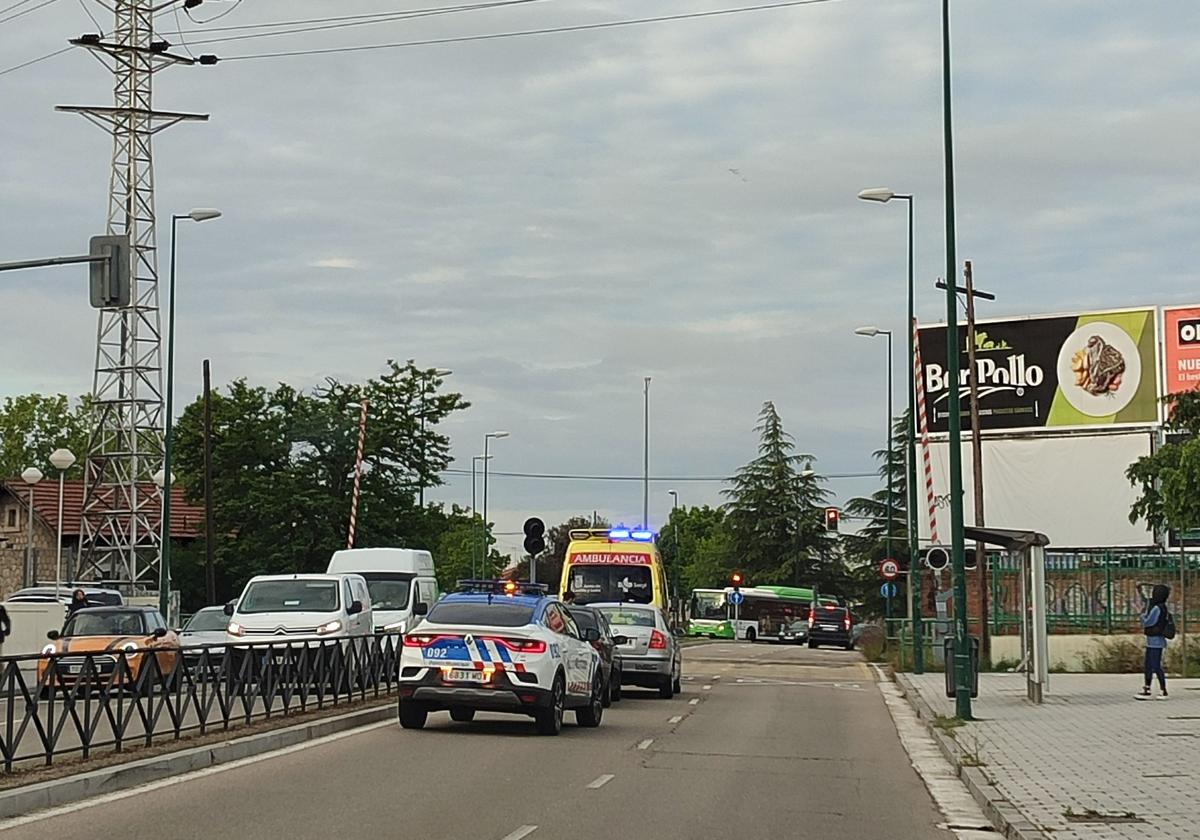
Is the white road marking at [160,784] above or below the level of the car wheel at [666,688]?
above

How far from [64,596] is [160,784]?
26.8 meters

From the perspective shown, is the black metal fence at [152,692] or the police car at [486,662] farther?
the police car at [486,662]

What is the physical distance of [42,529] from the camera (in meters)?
68.3

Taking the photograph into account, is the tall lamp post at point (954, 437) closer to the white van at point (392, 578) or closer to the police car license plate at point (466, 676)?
the police car license plate at point (466, 676)

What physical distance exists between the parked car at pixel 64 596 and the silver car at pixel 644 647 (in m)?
10.7

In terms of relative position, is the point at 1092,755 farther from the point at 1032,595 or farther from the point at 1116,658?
the point at 1116,658

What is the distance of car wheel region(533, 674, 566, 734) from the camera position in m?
19.5

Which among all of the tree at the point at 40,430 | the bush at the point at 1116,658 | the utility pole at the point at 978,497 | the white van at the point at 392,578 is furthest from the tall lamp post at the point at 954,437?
the tree at the point at 40,430

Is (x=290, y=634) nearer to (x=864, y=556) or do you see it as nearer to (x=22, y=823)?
(x=22, y=823)

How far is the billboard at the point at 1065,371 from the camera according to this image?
61062 mm

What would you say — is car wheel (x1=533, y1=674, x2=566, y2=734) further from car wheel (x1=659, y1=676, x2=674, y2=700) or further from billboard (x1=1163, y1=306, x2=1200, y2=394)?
billboard (x1=1163, y1=306, x2=1200, y2=394)

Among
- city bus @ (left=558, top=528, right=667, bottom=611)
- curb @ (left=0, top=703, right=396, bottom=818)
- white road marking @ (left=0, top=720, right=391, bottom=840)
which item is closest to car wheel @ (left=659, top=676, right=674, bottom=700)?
curb @ (left=0, top=703, right=396, bottom=818)

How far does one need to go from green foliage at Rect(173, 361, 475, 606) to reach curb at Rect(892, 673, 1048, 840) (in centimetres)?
3332

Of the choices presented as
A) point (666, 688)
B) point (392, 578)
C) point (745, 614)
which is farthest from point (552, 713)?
point (745, 614)
